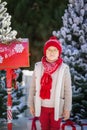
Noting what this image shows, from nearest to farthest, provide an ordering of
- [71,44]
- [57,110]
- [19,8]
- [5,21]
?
[57,110]
[5,21]
[71,44]
[19,8]

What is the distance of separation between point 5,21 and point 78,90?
1.84m

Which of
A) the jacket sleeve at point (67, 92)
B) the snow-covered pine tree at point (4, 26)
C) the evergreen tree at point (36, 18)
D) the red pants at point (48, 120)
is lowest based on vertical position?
the red pants at point (48, 120)

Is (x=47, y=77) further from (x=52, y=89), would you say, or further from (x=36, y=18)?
(x=36, y=18)

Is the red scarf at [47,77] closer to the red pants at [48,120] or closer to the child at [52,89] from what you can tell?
the child at [52,89]

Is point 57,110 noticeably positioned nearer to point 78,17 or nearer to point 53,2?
point 78,17

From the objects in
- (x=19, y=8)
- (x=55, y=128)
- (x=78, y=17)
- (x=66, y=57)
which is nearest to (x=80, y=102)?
(x=66, y=57)

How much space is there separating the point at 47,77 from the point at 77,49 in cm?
378

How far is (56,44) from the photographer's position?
268 inches

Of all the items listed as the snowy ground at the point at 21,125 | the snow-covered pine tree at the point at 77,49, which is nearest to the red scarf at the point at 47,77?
the snowy ground at the point at 21,125

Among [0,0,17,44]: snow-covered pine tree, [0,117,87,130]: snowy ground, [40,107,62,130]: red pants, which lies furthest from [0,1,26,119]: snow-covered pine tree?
[40,107,62,130]: red pants

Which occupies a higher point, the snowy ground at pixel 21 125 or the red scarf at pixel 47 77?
the red scarf at pixel 47 77

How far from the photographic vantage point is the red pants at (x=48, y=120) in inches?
265

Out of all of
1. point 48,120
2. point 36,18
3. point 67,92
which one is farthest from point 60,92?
point 36,18

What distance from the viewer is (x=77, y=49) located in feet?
33.9
